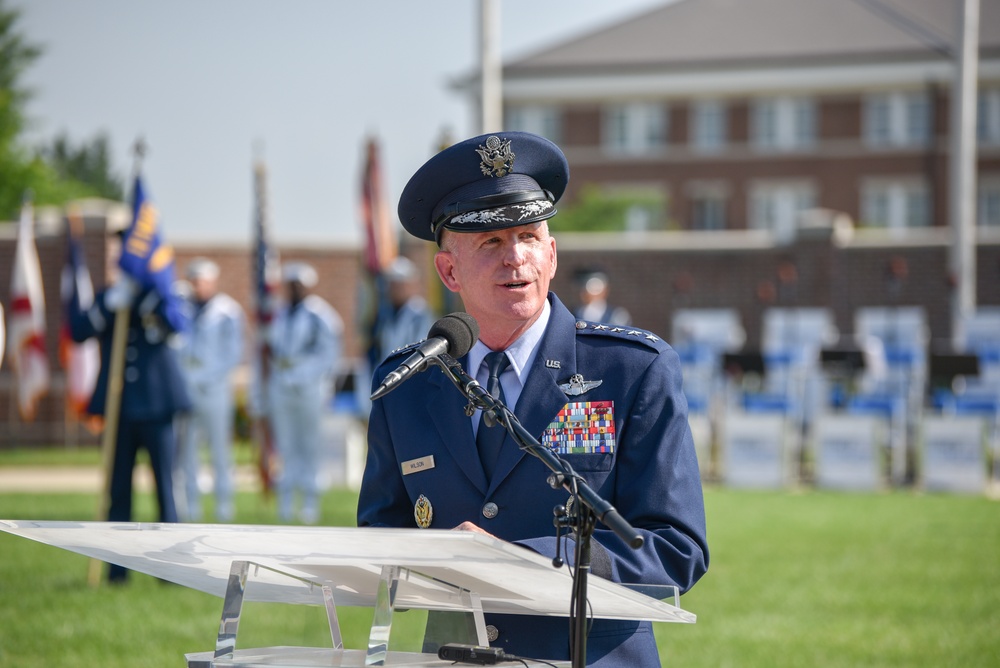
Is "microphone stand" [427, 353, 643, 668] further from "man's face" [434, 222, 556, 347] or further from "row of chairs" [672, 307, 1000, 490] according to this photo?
"row of chairs" [672, 307, 1000, 490]

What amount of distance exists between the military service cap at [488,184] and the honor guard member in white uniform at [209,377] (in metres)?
11.5

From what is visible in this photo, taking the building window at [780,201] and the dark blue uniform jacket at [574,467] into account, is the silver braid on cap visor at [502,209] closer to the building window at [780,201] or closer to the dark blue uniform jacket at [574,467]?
the dark blue uniform jacket at [574,467]

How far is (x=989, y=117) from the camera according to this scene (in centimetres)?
5050

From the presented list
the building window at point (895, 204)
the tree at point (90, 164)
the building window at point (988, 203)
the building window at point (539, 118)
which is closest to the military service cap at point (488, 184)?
the building window at point (539, 118)

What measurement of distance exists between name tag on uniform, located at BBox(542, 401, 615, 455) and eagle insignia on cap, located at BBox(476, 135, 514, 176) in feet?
1.89

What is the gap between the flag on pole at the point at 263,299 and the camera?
14141mm

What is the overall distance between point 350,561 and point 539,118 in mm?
50270

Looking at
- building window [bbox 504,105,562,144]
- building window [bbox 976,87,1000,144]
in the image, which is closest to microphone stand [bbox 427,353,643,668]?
building window [bbox 504,105,562,144]

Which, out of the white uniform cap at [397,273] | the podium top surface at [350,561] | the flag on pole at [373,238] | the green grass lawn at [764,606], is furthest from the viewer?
the flag on pole at [373,238]

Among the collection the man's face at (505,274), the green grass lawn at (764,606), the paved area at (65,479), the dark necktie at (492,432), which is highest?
the man's face at (505,274)

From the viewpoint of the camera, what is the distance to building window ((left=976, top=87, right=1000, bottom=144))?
5047 cm

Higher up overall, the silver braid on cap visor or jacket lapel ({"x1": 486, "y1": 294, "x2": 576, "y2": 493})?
the silver braid on cap visor

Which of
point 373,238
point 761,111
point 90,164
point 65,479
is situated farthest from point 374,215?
point 90,164

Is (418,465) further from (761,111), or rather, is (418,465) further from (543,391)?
(761,111)
